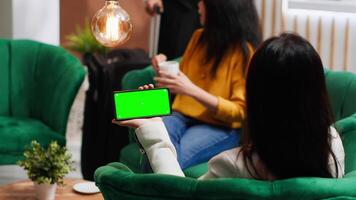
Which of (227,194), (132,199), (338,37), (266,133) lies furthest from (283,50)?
(338,37)

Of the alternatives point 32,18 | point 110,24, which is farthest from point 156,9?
point 110,24

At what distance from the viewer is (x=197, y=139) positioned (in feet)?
9.50

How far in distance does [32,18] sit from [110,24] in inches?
85.9

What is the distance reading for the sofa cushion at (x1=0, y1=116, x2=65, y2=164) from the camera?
3.38 m

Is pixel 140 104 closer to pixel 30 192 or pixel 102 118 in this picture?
pixel 30 192

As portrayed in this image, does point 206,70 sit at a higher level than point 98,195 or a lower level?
higher

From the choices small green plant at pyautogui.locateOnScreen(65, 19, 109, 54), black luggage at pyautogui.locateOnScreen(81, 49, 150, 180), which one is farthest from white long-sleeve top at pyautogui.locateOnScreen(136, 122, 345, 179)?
small green plant at pyautogui.locateOnScreen(65, 19, 109, 54)

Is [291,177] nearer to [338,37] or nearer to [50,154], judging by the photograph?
[50,154]

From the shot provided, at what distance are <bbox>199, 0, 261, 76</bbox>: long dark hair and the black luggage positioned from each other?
2.56 feet

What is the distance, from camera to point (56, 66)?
364 cm

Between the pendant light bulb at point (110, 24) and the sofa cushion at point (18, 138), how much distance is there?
58.2 inches

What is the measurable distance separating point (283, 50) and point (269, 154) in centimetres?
23

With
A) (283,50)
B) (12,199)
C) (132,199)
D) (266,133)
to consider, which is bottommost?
(12,199)

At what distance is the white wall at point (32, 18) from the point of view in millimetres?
4059
